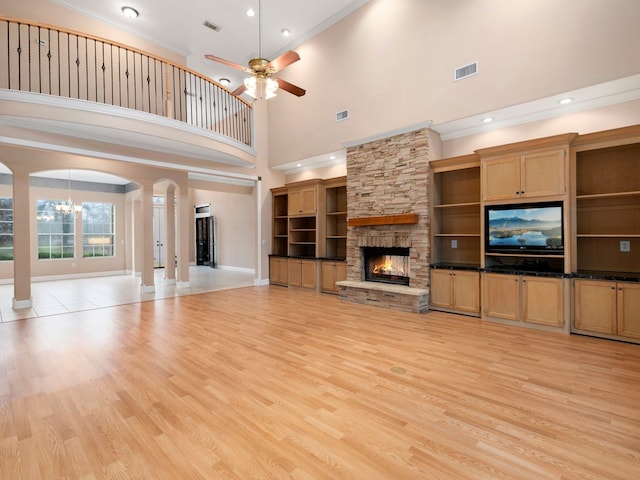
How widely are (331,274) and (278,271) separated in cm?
180

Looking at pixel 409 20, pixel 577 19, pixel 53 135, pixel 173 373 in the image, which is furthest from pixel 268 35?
pixel 173 373

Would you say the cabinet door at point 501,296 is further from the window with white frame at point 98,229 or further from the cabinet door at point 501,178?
the window with white frame at point 98,229

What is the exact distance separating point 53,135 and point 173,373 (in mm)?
5342

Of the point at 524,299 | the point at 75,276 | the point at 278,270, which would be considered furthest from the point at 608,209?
the point at 75,276

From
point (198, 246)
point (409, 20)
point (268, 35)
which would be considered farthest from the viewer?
point (198, 246)

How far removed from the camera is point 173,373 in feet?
10.2

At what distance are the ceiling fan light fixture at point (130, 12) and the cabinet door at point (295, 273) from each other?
632 centimetres

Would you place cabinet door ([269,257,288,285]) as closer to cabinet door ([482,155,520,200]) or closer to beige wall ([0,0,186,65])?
cabinet door ([482,155,520,200])

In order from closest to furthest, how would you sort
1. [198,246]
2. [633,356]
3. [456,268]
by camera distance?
1. [633,356]
2. [456,268]
3. [198,246]

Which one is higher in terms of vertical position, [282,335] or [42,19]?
[42,19]

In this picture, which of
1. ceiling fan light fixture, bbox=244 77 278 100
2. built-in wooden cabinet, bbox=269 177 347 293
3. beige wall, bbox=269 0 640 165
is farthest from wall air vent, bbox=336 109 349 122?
ceiling fan light fixture, bbox=244 77 278 100

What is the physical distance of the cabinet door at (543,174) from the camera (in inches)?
172

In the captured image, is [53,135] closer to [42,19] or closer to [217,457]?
[42,19]

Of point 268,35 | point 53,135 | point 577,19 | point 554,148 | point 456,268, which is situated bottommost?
point 456,268
